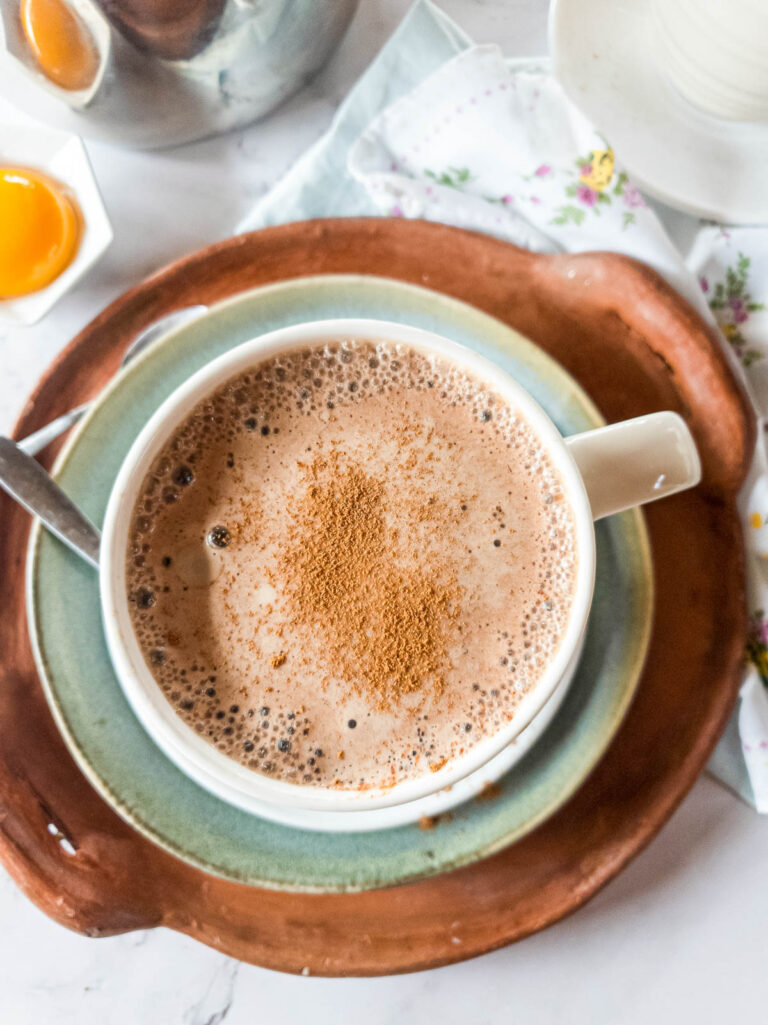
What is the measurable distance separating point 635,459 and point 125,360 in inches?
23.1

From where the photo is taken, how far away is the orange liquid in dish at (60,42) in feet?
2.67

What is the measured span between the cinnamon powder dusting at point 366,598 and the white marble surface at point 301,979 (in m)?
0.50

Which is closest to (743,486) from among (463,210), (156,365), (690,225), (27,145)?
(690,225)

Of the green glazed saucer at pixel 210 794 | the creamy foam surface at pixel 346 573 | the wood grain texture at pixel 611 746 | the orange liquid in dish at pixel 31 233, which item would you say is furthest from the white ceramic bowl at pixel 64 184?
the creamy foam surface at pixel 346 573

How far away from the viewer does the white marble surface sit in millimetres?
1074

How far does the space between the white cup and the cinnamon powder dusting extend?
645 millimetres

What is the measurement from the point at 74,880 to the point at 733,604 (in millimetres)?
814

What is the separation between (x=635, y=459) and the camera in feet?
2.50

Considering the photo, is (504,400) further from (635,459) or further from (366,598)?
(366,598)

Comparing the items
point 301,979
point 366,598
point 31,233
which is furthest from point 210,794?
point 31,233

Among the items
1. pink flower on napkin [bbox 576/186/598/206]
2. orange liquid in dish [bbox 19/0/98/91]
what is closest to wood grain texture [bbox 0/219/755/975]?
pink flower on napkin [bbox 576/186/598/206]

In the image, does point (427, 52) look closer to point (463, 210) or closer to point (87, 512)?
point (463, 210)

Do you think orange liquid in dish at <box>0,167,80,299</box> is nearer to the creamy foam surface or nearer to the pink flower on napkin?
the creamy foam surface

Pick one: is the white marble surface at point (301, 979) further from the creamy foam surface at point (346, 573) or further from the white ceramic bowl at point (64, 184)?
the creamy foam surface at point (346, 573)
